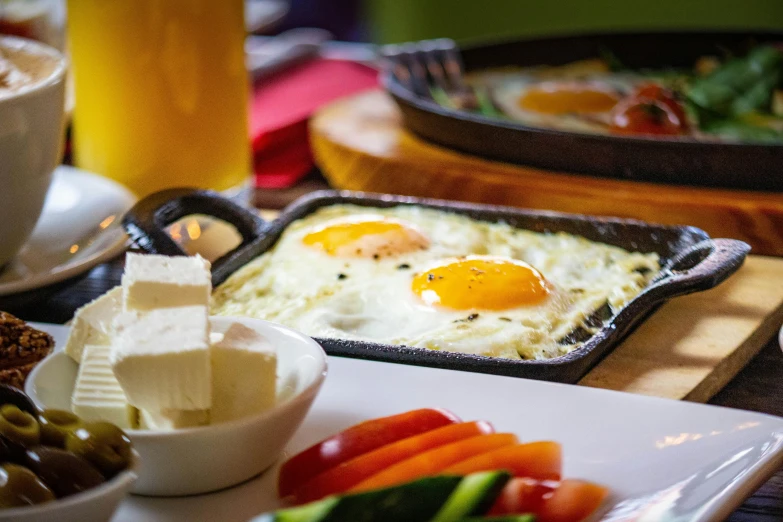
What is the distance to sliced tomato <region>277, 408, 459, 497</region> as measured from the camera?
998 millimetres

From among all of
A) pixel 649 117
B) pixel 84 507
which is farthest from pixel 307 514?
pixel 649 117

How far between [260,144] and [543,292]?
1240 millimetres

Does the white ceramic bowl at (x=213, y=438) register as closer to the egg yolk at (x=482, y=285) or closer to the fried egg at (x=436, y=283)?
the fried egg at (x=436, y=283)

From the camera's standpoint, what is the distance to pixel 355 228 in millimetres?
1664

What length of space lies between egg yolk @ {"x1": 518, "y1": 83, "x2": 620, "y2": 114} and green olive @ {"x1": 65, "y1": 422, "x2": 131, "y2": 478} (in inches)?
79.9

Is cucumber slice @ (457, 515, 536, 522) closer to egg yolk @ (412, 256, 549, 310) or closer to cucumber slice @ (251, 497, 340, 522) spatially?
cucumber slice @ (251, 497, 340, 522)

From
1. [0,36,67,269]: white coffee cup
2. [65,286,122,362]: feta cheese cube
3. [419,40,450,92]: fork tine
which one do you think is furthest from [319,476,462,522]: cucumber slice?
[419,40,450,92]: fork tine

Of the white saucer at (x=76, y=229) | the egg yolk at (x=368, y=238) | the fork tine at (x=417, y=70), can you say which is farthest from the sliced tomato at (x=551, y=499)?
the fork tine at (x=417, y=70)

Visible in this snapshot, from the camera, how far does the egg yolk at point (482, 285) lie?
1.43 meters

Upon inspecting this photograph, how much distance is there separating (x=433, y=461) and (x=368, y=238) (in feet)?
2.42

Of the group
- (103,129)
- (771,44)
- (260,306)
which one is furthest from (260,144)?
(771,44)

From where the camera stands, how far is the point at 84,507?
2.67ft

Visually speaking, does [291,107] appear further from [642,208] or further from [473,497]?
[473,497]

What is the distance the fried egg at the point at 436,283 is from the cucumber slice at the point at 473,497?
47 cm
